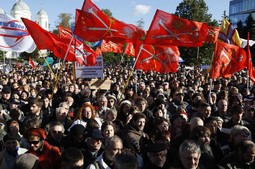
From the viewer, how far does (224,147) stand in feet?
17.5

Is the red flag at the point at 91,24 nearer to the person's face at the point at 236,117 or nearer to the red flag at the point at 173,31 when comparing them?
the red flag at the point at 173,31

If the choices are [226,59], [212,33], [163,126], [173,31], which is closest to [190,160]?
[163,126]

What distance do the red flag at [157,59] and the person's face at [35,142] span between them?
7.59 meters

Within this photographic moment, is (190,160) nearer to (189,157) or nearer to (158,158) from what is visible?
(189,157)

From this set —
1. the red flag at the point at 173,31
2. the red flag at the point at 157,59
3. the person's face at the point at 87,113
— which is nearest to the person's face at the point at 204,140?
the person's face at the point at 87,113

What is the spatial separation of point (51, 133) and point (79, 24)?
15.8 feet

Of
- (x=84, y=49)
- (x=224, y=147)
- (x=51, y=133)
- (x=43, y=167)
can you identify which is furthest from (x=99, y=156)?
(x=84, y=49)

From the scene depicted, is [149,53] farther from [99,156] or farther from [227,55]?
[99,156]

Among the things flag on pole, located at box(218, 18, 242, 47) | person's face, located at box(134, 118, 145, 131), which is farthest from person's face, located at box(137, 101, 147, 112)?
flag on pole, located at box(218, 18, 242, 47)

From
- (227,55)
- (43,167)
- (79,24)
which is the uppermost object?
(79,24)

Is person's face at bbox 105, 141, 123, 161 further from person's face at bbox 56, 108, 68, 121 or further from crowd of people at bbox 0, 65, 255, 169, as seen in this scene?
person's face at bbox 56, 108, 68, 121

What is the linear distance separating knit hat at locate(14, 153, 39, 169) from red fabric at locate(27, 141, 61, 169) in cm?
17

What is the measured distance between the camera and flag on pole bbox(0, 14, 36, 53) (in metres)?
11.0

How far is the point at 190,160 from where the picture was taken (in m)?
3.97
